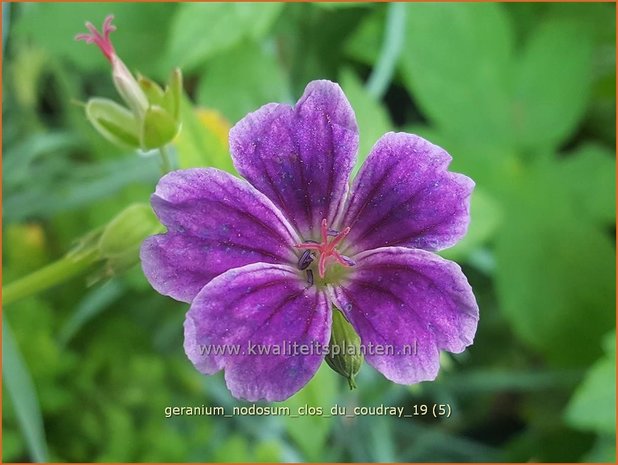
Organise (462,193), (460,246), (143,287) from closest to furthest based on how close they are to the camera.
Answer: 1. (462,193)
2. (460,246)
3. (143,287)

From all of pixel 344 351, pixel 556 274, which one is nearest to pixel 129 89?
pixel 344 351

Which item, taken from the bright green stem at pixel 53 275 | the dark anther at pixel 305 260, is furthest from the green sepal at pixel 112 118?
the dark anther at pixel 305 260

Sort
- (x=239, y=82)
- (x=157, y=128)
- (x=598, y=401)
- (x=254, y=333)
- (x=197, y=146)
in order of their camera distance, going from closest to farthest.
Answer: (x=254, y=333) < (x=157, y=128) < (x=197, y=146) < (x=598, y=401) < (x=239, y=82)

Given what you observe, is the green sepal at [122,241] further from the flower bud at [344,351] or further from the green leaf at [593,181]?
the green leaf at [593,181]

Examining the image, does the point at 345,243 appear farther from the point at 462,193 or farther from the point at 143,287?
the point at 143,287

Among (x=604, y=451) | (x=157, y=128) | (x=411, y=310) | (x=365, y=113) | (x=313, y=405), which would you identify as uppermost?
(x=365, y=113)

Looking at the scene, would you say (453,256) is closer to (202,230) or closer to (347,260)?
(347,260)

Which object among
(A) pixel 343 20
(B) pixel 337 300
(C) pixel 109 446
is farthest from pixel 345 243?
(A) pixel 343 20
